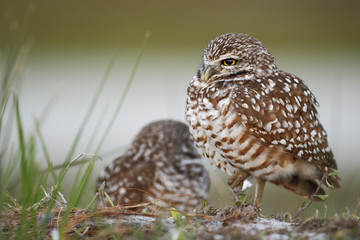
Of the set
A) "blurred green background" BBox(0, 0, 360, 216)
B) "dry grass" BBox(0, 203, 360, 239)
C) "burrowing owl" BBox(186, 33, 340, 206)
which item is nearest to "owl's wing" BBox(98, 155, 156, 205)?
"burrowing owl" BBox(186, 33, 340, 206)

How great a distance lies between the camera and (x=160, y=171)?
530 centimetres

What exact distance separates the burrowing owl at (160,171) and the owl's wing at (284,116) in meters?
1.01

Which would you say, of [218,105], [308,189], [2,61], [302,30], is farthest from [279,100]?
[302,30]

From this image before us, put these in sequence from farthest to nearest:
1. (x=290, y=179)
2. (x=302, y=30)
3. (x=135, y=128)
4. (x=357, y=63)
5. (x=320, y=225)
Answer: (x=302, y=30)
(x=357, y=63)
(x=135, y=128)
(x=290, y=179)
(x=320, y=225)

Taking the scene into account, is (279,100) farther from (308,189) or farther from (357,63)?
(357,63)

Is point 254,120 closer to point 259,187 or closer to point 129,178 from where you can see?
point 259,187

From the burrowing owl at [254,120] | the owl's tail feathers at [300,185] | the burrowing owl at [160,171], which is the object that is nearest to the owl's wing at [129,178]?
the burrowing owl at [160,171]

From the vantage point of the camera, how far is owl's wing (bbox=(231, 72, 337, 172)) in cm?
409

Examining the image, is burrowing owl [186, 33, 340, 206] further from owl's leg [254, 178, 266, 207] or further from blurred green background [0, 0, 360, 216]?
blurred green background [0, 0, 360, 216]

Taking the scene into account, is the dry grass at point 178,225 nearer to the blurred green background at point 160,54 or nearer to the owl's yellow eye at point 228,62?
the owl's yellow eye at point 228,62

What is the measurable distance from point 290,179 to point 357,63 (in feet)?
24.2

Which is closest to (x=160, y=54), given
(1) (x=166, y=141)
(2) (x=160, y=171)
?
(1) (x=166, y=141)

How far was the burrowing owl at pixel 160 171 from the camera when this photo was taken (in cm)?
502

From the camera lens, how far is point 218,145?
4082 mm
